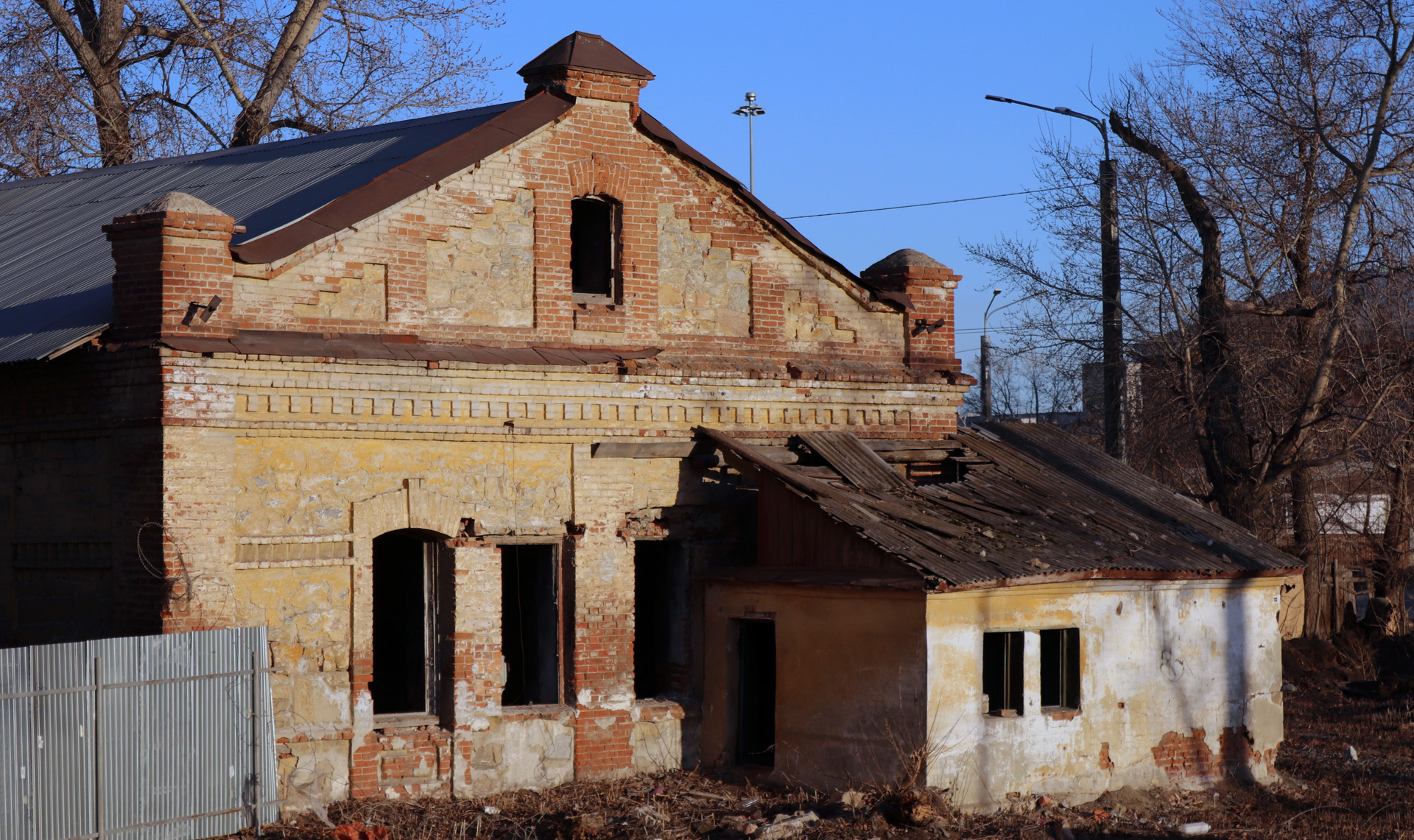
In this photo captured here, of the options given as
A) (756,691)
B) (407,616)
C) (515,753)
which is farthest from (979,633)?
(407,616)

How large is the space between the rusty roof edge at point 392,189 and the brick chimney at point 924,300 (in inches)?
157

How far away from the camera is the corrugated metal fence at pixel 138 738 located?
9.93 meters

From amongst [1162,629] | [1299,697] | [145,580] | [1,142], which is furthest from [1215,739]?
[1,142]

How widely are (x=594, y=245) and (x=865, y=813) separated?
595 centimetres

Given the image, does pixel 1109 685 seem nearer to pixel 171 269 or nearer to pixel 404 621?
pixel 404 621

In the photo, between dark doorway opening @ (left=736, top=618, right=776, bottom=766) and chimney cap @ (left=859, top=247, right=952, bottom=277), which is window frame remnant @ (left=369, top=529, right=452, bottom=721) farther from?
chimney cap @ (left=859, top=247, right=952, bottom=277)

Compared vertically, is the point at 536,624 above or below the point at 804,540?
below

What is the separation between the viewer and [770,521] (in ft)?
44.1

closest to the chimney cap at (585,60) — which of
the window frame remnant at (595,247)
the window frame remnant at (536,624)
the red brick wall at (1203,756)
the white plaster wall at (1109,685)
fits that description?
the window frame remnant at (595,247)

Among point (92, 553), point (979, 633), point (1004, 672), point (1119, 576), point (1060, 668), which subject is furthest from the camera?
point (1119, 576)

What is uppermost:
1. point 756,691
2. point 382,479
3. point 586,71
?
point 586,71

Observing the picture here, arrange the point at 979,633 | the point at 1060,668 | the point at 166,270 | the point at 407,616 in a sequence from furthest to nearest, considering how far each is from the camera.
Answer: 1. the point at 407,616
2. the point at 1060,668
3. the point at 979,633
4. the point at 166,270

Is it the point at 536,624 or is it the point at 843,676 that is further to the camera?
the point at 536,624

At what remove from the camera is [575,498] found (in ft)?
43.4
